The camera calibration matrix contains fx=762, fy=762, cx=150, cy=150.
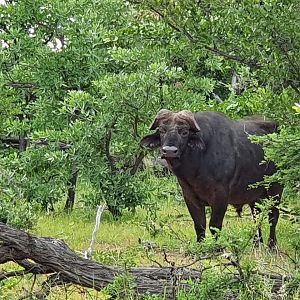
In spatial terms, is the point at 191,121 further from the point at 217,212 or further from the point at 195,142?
the point at 217,212

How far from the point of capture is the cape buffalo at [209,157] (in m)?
8.99

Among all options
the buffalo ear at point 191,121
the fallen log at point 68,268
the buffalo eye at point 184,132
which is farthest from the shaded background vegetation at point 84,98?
the fallen log at point 68,268

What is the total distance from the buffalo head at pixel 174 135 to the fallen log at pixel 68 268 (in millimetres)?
3060

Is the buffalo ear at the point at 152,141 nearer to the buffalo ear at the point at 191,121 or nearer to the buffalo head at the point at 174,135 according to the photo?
the buffalo head at the point at 174,135

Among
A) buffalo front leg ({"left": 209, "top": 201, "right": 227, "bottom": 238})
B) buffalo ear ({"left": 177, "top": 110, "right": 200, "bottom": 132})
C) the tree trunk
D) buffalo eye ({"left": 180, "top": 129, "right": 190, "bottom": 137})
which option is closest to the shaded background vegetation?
the tree trunk

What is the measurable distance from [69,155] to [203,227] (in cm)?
349

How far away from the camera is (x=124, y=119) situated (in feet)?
38.4

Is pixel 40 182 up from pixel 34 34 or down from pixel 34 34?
down

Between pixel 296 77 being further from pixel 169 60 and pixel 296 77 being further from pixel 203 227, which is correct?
pixel 169 60

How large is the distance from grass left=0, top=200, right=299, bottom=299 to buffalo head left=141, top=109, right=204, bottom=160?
0.80 metres

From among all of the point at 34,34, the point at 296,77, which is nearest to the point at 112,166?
the point at 34,34

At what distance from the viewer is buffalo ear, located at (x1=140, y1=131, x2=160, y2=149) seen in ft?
30.1

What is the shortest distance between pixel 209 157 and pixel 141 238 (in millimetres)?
1606

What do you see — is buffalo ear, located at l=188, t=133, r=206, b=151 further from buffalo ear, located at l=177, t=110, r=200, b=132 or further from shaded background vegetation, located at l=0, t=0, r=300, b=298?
shaded background vegetation, located at l=0, t=0, r=300, b=298
